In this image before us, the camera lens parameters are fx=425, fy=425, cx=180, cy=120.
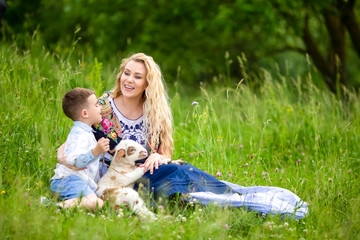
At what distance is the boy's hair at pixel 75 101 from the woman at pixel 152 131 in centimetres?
52

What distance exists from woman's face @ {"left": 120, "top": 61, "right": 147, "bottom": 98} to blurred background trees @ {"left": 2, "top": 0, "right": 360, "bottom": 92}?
10.6ft

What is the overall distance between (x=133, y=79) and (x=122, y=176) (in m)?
0.92

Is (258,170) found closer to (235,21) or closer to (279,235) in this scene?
(279,235)

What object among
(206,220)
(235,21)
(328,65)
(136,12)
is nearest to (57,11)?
(136,12)

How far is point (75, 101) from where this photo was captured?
3.18m

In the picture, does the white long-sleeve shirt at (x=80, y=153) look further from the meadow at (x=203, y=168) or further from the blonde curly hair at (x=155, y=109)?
the blonde curly hair at (x=155, y=109)

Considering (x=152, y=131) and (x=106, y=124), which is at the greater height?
(x=106, y=124)

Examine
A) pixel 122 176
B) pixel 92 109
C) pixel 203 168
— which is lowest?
pixel 203 168

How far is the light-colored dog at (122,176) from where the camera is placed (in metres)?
3.10

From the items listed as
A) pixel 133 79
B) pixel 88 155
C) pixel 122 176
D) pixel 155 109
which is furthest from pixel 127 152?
pixel 133 79

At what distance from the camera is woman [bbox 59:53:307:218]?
339 centimetres

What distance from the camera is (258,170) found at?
4.45 m

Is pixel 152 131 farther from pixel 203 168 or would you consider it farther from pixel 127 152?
pixel 203 168

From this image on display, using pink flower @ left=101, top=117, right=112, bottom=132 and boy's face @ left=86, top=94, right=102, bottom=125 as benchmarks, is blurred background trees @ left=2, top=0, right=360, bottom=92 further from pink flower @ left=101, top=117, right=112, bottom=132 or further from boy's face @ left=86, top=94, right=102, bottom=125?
boy's face @ left=86, top=94, right=102, bottom=125
